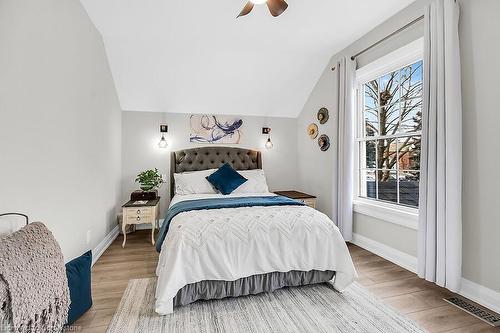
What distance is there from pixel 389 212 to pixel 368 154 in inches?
34.1

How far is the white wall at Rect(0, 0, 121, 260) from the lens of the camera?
62.3 inches

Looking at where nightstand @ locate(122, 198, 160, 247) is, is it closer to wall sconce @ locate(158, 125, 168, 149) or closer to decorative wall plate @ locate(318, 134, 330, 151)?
wall sconce @ locate(158, 125, 168, 149)

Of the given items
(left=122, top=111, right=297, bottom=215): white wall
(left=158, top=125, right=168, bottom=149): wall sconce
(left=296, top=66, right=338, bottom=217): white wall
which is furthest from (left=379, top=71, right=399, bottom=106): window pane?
(left=158, top=125, right=168, bottom=149): wall sconce

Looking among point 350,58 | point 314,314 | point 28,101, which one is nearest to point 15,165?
point 28,101

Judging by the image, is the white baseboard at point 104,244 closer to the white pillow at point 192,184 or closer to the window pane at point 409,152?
the white pillow at point 192,184

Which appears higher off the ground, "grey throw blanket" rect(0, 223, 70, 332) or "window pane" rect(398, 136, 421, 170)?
"window pane" rect(398, 136, 421, 170)

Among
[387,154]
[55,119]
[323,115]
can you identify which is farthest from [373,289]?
[55,119]

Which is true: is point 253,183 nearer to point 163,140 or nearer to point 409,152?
point 163,140

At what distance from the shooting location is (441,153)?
222 centimetres

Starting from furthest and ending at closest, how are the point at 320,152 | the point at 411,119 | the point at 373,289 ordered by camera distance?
1. the point at 320,152
2. the point at 411,119
3. the point at 373,289

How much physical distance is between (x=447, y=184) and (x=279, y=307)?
1784 mm

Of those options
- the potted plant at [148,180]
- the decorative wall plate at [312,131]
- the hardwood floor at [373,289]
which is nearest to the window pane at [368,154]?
the decorative wall plate at [312,131]

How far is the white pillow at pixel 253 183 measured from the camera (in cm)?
389

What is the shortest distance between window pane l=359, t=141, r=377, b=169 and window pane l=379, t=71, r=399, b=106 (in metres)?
0.55
